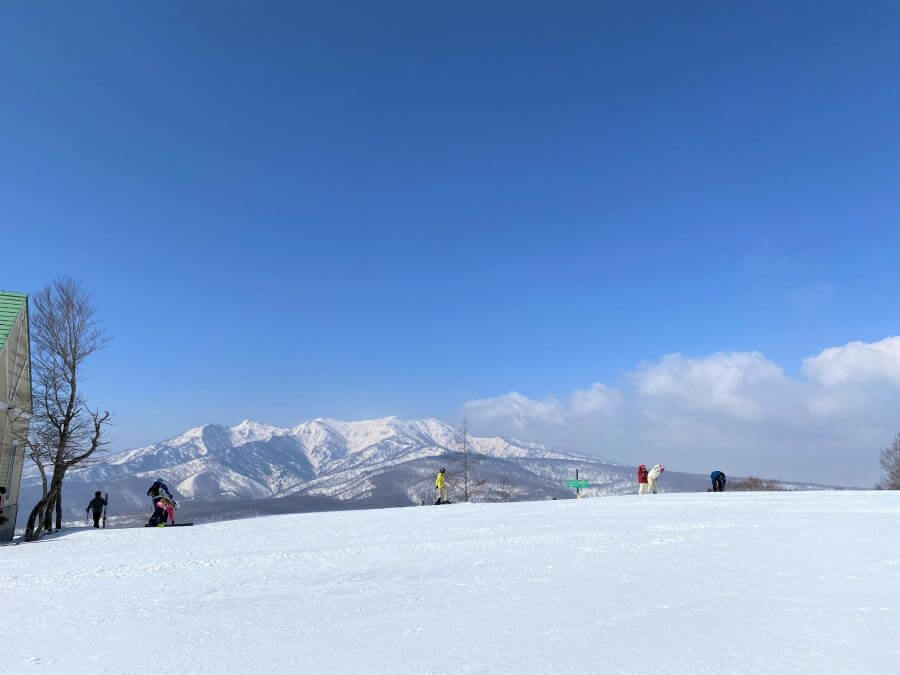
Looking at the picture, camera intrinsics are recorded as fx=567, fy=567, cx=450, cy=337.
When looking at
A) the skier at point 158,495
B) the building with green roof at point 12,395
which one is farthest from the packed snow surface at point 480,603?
the building with green roof at point 12,395

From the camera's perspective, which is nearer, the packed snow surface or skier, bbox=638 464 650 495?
the packed snow surface

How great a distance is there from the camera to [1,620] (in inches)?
261

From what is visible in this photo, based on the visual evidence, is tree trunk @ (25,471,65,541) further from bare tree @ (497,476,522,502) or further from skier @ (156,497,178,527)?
bare tree @ (497,476,522,502)

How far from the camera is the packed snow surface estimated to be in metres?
5.05

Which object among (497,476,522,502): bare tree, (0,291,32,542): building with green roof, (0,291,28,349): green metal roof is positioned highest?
(0,291,28,349): green metal roof

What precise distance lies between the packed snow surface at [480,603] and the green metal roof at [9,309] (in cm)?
1374

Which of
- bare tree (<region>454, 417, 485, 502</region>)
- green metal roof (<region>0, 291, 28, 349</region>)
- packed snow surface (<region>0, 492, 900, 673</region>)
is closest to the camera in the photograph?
→ packed snow surface (<region>0, 492, 900, 673</region>)

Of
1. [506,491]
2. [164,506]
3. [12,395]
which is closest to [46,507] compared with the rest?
[12,395]

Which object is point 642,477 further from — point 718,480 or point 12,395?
point 12,395

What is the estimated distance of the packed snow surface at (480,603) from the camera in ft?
16.6

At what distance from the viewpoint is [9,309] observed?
23797 mm

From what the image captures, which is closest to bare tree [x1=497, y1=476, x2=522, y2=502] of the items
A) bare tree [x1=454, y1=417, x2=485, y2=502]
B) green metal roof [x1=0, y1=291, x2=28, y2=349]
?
bare tree [x1=454, y1=417, x2=485, y2=502]

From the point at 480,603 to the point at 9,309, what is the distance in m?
25.8

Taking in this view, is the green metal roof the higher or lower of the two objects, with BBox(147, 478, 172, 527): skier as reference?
higher
